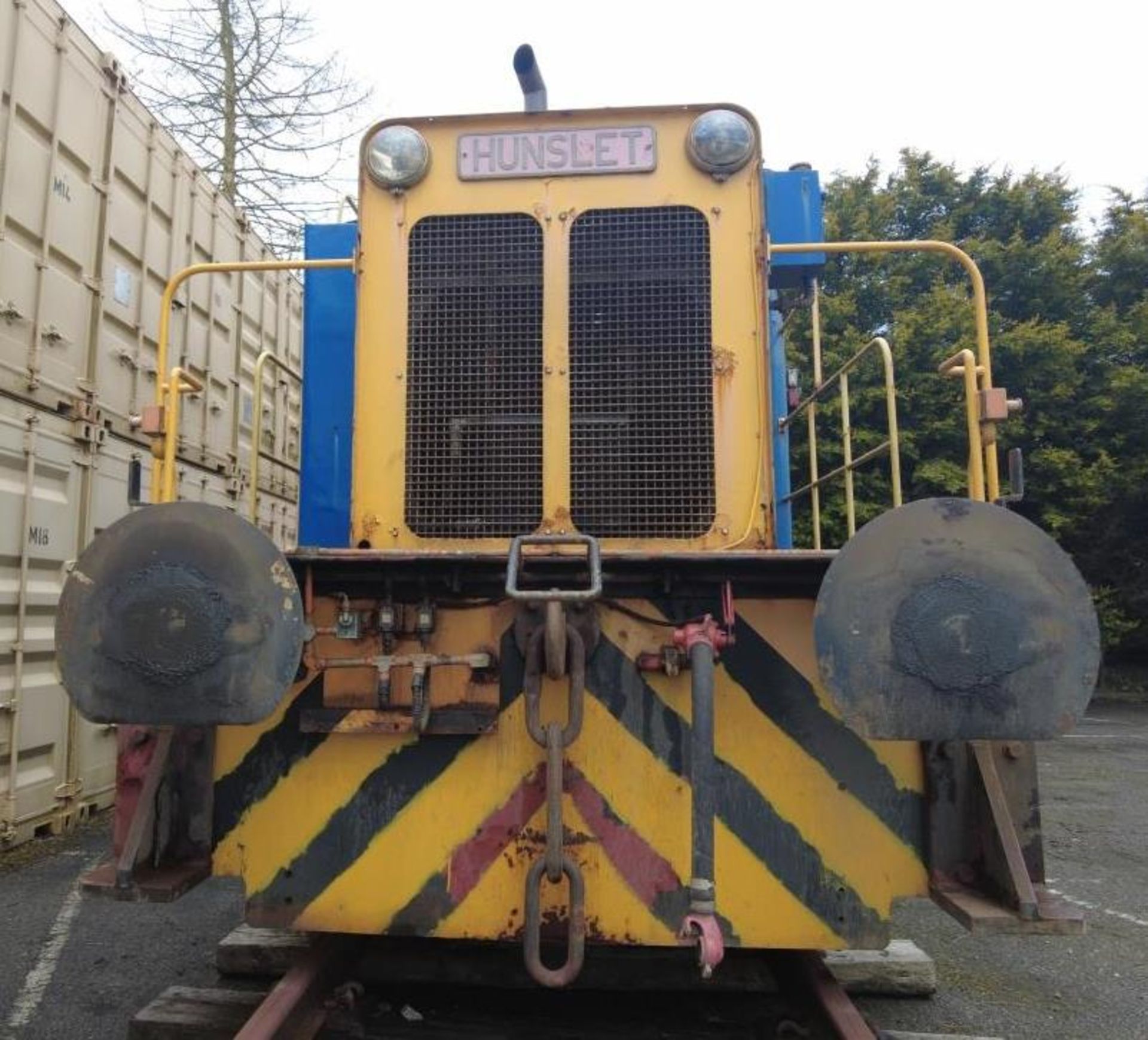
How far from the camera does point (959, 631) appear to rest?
205 centimetres

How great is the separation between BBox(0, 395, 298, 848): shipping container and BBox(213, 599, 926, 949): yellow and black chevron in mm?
2637

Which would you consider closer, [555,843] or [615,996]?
[555,843]

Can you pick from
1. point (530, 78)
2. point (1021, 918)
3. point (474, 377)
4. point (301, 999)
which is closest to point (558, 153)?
point (530, 78)

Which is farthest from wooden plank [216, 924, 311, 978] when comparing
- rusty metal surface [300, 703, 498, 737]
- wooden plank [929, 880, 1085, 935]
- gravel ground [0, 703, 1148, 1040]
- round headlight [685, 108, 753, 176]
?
round headlight [685, 108, 753, 176]

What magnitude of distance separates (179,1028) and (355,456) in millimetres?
1855

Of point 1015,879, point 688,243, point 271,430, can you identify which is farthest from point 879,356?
point 1015,879

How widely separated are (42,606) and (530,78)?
4.13 metres

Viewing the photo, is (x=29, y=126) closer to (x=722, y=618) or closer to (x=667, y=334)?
(x=667, y=334)

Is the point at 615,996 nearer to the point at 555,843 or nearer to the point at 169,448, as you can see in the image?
the point at 555,843

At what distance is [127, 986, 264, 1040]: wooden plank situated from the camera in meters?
2.67

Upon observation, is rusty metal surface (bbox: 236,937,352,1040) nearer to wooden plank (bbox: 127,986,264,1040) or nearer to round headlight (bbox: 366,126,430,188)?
A: wooden plank (bbox: 127,986,264,1040)

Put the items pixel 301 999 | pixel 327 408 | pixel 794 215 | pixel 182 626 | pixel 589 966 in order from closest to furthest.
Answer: pixel 182 626
pixel 301 999
pixel 589 966
pixel 327 408
pixel 794 215

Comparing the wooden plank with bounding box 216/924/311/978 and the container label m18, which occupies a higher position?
the container label m18

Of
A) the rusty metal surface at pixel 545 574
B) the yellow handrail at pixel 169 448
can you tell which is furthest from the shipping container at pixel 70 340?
the rusty metal surface at pixel 545 574
